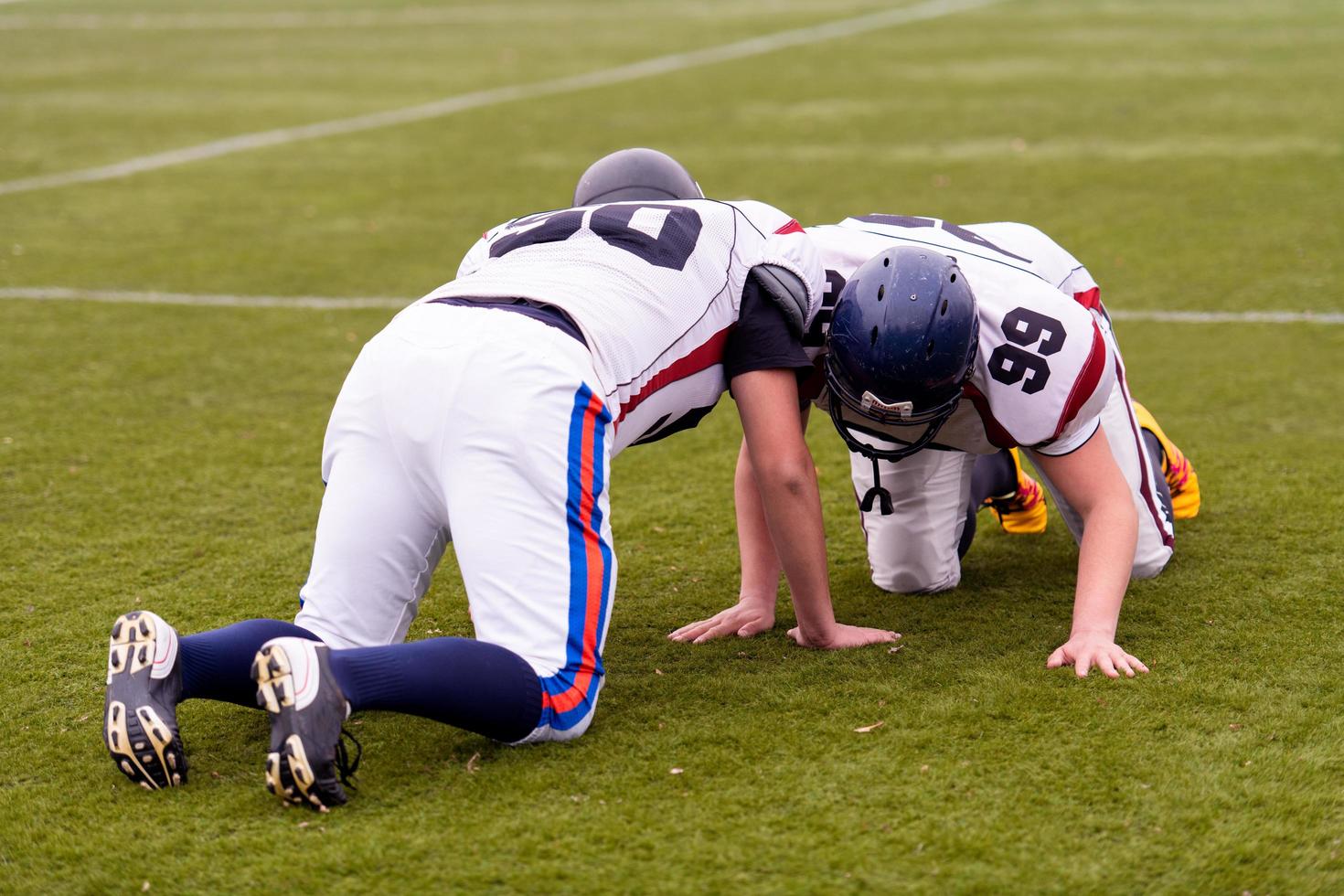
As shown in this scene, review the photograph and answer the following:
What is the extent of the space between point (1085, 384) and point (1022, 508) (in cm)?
108

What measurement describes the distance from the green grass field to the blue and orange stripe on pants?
0.12 metres

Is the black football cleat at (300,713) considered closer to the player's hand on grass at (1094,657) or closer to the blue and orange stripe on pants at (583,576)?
the blue and orange stripe on pants at (583,576)

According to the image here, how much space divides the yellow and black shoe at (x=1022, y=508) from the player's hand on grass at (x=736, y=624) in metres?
0.95

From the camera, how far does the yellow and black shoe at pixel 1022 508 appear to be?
4.19 m

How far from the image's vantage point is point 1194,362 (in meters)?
5.65

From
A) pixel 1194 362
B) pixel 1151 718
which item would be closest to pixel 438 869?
pixel 1151 718

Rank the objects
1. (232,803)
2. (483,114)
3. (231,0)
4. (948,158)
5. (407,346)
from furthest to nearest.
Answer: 1. (231,0)
2. (483,114)
3. (948,158)
4. (407,346)
5. (232,803)

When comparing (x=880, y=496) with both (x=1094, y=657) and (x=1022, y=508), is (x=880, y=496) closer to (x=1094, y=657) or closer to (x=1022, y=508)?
(x=1094, y=657)

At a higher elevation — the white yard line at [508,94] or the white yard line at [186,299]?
the white yard line at [508,94]

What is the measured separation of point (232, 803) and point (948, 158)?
7.50 m

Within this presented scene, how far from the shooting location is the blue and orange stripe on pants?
9.09 feet

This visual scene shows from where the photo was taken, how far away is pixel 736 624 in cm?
351

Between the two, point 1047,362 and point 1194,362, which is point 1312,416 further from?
point 1047,362

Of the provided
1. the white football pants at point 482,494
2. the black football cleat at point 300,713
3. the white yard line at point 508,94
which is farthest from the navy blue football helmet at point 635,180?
the white yard line at point 508,94
